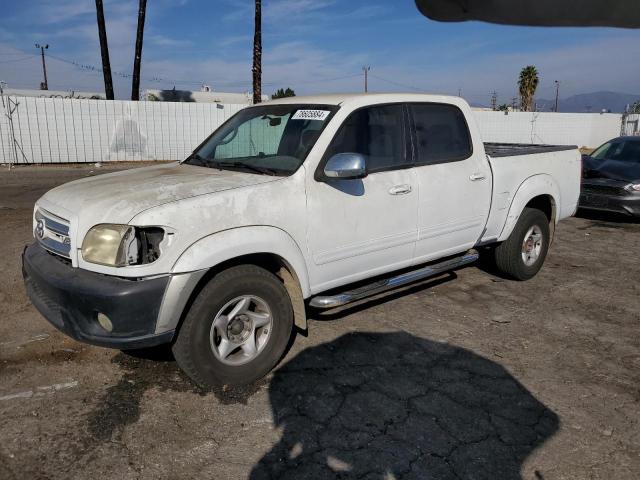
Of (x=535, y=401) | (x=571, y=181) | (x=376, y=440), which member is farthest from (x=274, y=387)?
(x=571, y=181)

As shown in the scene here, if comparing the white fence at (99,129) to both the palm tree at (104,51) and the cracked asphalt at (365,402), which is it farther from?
the cracked asphalt at (365,402)

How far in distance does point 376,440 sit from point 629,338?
8.78 ft

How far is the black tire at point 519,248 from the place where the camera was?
5.44m

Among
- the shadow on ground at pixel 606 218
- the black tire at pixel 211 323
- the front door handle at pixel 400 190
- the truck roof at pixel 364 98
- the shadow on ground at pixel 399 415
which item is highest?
the truck roof at pixel 364 98

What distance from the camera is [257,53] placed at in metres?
19.8

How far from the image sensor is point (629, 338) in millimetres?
4297

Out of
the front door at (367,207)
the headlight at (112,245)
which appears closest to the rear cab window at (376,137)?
the front door at (367,207)

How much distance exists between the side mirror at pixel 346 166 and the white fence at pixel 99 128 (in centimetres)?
1663

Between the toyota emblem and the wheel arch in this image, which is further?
the toyota emblem

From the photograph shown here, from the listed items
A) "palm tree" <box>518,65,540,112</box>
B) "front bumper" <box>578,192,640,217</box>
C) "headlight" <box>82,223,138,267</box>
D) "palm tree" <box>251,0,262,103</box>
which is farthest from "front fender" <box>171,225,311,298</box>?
"palm tree" <box>518,65,540,112</box>

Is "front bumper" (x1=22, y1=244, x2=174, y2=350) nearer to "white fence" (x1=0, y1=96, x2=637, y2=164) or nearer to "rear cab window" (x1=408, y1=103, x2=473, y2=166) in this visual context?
"rear cab window" (x1=408, y1=103, x2=473, y2=166)

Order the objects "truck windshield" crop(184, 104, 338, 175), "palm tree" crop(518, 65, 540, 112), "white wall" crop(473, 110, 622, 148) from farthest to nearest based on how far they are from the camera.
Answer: "palm tree" crop(518, 65, 540, 112) < "white wall" crop(473, 110, 622, 148) < "truck windshield" crop(184, 104, 338, 175)

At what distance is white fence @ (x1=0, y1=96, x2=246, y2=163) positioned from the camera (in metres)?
16.8

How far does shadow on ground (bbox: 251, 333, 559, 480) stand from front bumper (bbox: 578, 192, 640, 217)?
247 inches
